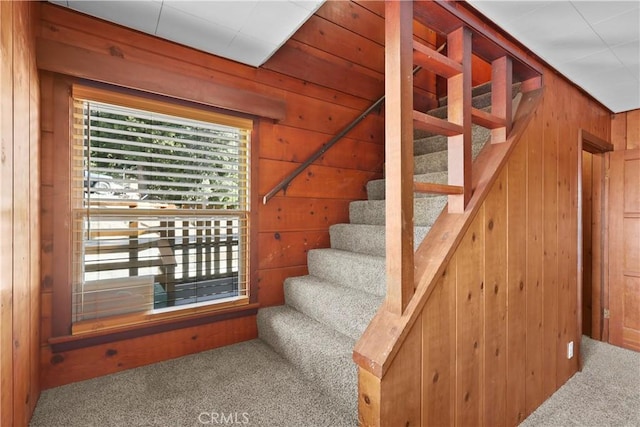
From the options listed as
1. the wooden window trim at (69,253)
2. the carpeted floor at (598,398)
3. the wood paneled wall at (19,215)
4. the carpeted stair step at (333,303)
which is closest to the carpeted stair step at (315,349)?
the carpeted stair step at (333,303)

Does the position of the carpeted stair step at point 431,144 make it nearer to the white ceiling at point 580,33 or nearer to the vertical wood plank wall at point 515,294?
the vertical wood plank wall at point 515,294

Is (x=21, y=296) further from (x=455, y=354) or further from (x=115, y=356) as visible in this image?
(x=455, y=354)

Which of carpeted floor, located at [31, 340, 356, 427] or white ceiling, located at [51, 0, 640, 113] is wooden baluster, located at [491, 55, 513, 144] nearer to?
white ceiling, located at [51, 0, 640, 113]

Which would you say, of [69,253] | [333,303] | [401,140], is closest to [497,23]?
[401,140]

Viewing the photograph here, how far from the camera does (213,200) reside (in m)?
2.05

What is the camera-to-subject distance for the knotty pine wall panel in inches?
62.6

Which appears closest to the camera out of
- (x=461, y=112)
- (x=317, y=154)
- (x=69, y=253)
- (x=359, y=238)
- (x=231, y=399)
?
(x=461, y=112)

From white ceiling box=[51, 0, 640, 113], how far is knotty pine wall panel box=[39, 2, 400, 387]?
120 mm

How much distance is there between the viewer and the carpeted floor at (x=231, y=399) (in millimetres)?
1386

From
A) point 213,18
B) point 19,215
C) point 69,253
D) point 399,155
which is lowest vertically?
point 69,253

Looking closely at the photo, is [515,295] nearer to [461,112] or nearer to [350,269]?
[350,269]

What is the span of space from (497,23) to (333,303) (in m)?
1.58

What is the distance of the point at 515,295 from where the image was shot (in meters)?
1.61

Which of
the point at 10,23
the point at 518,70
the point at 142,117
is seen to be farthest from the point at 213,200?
the point at 518,70
